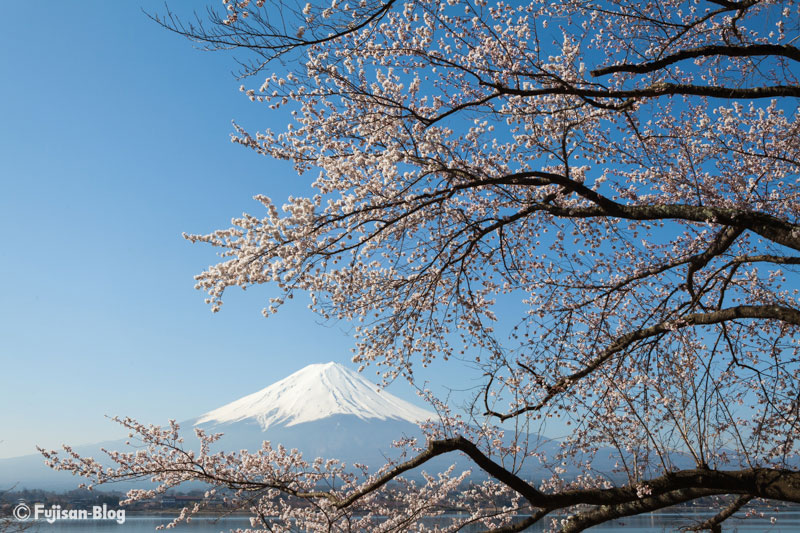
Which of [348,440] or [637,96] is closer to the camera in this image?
[637,96]

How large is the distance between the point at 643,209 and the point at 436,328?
2.27m

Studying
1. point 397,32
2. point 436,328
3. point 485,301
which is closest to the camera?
point 397,32

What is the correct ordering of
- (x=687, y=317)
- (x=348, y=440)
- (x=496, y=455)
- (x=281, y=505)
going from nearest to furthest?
(x=496, y=455)
(x=687, y=317)
(x=281, y=505)
(x=348, y=440)

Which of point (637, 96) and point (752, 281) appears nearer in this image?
point (637, 96)

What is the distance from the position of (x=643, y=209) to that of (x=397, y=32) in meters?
2.62

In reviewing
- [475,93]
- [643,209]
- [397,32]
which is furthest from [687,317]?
[397,32]

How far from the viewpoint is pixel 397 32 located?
5340 millimetres

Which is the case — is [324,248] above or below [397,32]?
below

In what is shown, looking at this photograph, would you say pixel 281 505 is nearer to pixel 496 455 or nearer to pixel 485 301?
pixel 485 301

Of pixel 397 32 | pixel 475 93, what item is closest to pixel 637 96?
pixel 475 93

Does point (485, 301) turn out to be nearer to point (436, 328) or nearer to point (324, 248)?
point (436, 328)

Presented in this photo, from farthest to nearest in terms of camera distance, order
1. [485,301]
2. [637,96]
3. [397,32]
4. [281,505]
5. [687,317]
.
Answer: [281,505] → [485,301] → [397,32] → [687,317] → [637,96]

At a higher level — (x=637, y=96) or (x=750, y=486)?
(x=637, y=96)

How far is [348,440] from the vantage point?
113m
